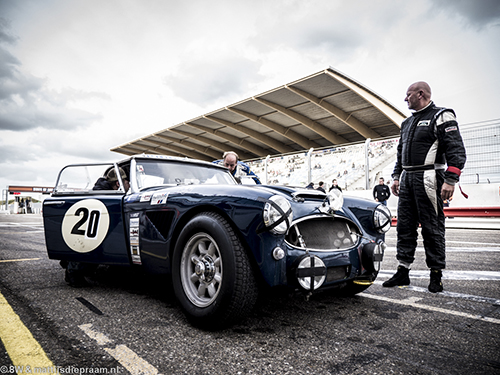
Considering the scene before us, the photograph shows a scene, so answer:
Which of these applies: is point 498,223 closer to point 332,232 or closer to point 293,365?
point 332,232

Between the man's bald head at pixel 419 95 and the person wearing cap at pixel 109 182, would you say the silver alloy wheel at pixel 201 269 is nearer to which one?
the person wearing cap at pixel 109 182

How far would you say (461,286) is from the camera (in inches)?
116

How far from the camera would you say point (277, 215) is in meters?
1.87

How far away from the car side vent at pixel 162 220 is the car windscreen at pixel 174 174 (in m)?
0.51

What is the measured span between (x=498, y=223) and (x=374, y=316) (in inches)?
386

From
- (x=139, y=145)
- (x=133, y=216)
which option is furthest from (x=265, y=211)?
(x=139, y=145)

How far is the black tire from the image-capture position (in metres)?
1.82

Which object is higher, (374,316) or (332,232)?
(332,232)

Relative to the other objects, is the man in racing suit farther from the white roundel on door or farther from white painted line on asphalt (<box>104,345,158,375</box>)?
the white roundel on door

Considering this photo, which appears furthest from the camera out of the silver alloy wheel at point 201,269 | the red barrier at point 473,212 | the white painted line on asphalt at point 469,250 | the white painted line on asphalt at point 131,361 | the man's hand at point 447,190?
the red barrier at point 473,212

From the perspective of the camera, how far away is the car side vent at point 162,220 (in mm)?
2314

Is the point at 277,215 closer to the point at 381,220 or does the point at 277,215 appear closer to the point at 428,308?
the point at 381,220

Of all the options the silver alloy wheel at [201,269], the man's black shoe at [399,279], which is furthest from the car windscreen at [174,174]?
the man's black shoe at [399,279]

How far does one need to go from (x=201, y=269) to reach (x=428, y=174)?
218cm
